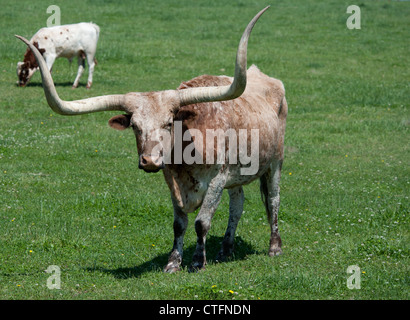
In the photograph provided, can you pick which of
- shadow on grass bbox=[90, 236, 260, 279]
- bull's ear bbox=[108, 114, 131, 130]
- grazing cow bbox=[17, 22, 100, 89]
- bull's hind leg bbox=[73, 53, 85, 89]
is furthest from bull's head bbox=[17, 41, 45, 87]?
bull's ear bbox=[108, 114, 131, 130]

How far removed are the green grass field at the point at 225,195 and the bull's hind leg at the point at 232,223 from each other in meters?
0.18

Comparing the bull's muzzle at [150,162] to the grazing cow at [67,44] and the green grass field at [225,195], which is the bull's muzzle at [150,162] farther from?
the grazing cow at [67,44]

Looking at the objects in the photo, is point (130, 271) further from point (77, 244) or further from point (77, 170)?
point (77, 170)

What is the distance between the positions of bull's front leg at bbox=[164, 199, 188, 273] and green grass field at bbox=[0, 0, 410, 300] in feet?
0.64

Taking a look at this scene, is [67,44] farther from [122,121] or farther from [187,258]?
[122,121]

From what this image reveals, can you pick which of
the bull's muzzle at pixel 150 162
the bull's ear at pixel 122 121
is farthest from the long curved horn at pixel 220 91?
the bull's muzzle at pixel 150 162

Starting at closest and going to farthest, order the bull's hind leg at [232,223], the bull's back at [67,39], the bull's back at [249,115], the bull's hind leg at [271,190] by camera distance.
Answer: the bull's back at [249,115] < the bull's hind leg at [232,223] < the bull's hind leg at [271,190] < the bull's back at [67,39]

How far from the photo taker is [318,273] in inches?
310

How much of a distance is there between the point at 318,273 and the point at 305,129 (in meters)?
9.74

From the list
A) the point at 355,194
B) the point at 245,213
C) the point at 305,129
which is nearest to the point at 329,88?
the point at 305,129

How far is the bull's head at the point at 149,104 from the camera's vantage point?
22.9 ft

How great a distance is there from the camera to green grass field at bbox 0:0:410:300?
7.57 meters

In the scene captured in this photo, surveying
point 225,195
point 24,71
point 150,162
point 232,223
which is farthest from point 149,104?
point 24,71
